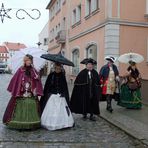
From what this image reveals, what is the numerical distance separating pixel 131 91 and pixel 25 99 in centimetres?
474

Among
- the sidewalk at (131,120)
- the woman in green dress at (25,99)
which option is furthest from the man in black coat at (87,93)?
the woman in green dress at (25,99)

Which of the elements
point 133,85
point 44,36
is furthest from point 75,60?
point 44,36

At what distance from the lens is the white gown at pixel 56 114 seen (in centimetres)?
871

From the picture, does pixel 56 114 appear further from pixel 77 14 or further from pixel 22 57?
pixel 77 14

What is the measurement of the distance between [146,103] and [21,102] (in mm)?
6426

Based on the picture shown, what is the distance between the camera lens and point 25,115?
848cm

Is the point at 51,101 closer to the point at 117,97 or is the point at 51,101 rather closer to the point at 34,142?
the point at 34,142

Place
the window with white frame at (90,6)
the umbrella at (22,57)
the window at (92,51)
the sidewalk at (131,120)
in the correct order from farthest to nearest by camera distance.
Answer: the window at (92,51)
the window with white frame at (90,6)
the umbrella at (22,57)
the sidewalk at (131,120)

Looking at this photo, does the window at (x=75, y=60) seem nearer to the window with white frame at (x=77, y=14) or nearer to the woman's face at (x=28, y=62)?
the window with white frame at (x=77, y=14)

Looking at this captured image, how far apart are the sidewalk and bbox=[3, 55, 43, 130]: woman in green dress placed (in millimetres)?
2008

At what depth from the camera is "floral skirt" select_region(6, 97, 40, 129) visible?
27.7 feet

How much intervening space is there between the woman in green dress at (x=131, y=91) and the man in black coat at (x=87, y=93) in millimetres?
2287

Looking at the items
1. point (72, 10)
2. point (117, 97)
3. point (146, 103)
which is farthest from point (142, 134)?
point (72, 10)

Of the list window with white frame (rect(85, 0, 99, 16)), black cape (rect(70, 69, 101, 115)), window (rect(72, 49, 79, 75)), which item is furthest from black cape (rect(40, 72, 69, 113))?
window (rect(72, 49, 79, 75))
